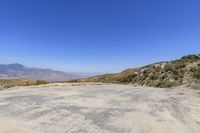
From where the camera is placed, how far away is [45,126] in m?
8.88

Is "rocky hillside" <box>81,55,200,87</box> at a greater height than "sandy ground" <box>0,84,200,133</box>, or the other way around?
"rocky hillside" <box>81,55,200,87</box>

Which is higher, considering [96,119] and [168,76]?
[168,76]

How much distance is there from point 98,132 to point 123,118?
2.34 m

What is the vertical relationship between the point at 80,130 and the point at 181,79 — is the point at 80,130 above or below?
below

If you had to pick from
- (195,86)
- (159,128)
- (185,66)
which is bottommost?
(159,128)

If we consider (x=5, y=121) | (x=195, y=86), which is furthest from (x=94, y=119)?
(x=195, y=86)

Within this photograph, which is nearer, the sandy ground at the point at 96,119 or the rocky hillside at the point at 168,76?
the sandy ground at the point at 96,119

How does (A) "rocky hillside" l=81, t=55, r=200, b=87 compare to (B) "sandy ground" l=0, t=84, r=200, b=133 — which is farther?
(A) "rocky hillside" l=81, t=55, r=200, b=87

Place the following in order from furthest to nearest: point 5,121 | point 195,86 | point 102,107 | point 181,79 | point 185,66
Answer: point 185,66
point 181,79
point 195,86
point 102,107
point 5,121

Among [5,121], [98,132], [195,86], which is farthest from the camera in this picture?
[195,86]

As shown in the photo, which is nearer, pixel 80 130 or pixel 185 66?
pixel 80 130

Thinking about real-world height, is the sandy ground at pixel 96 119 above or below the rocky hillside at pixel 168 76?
below

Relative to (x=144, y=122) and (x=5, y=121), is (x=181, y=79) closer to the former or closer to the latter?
(x=144, y=122)

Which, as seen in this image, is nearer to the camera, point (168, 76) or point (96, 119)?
point (96, 119)
